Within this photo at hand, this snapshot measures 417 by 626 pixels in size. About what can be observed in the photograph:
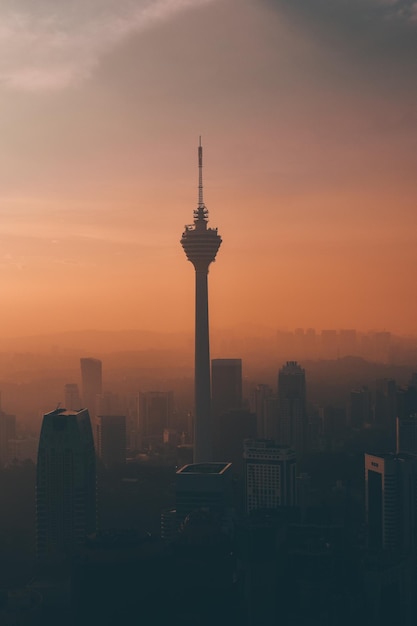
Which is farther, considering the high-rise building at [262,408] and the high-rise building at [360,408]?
the high-rise building at [360,408]

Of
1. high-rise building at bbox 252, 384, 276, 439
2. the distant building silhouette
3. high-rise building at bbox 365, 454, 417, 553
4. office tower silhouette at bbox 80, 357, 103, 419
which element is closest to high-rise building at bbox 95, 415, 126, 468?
office tower silhouette at bbox 80, 357, 103, 419

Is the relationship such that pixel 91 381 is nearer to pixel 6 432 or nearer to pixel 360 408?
pixel 6 432

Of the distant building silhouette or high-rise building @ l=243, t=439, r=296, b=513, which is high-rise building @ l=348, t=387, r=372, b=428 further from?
high-rise building @ l=243, t=439, r=296, b=513

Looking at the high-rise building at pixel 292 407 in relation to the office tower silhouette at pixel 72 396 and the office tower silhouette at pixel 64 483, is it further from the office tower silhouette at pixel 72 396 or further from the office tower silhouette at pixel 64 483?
the office tower silhouette at pixel 64 483

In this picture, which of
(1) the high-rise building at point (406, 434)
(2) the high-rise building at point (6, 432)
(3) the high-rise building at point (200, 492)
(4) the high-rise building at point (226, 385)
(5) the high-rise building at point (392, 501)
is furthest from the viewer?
(4) the high-rise building at point (226, 385)

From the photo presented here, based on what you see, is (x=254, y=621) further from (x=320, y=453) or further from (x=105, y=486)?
(x=320, y=453)

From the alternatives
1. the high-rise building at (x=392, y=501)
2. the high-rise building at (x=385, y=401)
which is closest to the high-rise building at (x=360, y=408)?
the high-rise building at (x=385, y=401)

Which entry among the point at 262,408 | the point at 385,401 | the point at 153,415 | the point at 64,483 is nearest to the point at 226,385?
the point at 262,408

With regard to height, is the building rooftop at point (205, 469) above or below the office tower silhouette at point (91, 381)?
below
